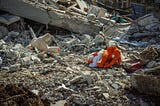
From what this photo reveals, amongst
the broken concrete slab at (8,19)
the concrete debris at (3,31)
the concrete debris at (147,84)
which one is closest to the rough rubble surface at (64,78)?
the concrete debris at (147,84)

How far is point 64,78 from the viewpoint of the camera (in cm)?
852

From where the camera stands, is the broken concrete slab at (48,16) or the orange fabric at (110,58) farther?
the broken concrete slab at (48,16)

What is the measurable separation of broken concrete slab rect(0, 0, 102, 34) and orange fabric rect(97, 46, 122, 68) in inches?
123

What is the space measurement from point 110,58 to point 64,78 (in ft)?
5.41

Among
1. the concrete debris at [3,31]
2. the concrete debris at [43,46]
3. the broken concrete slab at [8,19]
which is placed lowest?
the concrete debris at [43,46]

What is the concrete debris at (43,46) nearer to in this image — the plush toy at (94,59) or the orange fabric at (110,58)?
the plush toy at (94,59)

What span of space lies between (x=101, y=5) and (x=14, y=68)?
7633 millimetres

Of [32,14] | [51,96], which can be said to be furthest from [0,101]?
[32,14]

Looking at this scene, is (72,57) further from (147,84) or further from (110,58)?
(147,84)

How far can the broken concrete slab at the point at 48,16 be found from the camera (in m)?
12.4

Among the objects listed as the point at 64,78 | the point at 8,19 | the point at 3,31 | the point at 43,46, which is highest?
the point at 8,19

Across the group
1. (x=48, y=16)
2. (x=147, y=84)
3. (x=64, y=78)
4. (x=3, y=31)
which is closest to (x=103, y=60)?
(x=64, y=78)

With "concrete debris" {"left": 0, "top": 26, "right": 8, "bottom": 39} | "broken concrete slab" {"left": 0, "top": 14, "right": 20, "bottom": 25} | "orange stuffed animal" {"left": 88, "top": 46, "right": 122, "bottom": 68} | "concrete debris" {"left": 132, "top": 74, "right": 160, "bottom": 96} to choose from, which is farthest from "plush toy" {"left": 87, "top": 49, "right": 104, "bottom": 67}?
"broken concrete slab" {"left": 0, "top": 14, "right": 20, "bottom": 25}

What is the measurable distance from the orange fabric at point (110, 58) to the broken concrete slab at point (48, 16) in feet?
10.2
